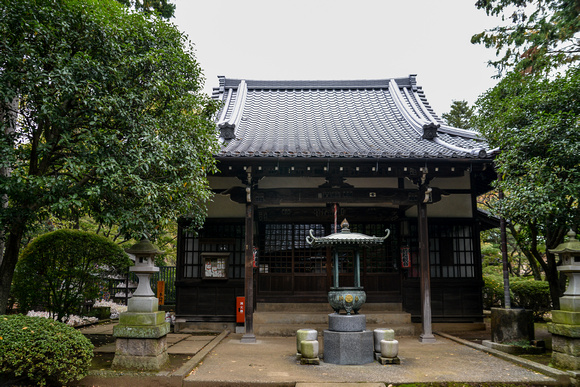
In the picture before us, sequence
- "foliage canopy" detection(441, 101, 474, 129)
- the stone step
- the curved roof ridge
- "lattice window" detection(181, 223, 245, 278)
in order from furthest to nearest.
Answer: "foliage canopy" detection(441, 101, 474, 129), the curved roof ridge, "lattice window" detection(181, 223, 245, 278), the stone step

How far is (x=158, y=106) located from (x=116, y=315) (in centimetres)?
1018

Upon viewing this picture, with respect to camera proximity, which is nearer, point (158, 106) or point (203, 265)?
point (158, 106)

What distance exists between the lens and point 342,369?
7320 mm

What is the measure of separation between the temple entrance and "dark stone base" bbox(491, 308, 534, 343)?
3.71 m

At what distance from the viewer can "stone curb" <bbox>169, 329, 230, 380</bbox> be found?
6676 mm

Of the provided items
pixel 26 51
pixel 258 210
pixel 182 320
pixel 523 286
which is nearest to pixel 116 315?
pixel 182 320

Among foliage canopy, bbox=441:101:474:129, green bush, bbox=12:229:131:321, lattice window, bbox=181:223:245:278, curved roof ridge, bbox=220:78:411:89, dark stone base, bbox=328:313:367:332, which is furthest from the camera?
foliage canopy, bbox=441:101:474:129

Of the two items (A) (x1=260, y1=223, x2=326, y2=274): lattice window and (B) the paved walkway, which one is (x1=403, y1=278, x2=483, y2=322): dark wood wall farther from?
(A) (x1=260, y1=223, x2=326, y2=274): lattice window

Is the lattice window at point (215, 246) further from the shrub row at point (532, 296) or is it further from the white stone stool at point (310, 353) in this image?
the shrub row at point (532, 296)

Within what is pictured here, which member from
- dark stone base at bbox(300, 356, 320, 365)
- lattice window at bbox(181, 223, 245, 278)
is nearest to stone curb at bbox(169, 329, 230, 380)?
dark stone base at bbox(300, 356, 320, 365)

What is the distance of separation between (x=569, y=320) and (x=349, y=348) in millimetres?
3790

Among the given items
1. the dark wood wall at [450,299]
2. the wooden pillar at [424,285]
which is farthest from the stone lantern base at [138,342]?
the dark wood wall at [450,299]

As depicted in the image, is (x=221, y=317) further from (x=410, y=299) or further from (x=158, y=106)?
(x=158, y=106)

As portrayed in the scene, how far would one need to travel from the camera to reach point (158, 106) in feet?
25.0
